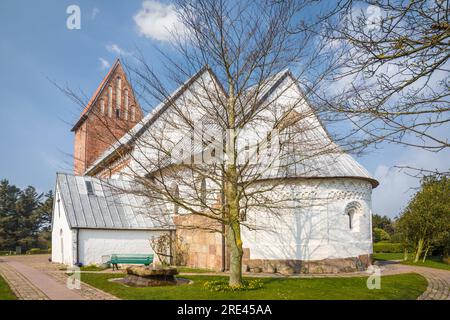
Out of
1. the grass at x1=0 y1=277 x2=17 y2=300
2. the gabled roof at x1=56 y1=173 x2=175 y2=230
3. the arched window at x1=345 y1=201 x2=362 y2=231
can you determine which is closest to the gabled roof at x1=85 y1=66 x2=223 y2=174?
the grass at x1=0 y1=277 x2=17 y2=300

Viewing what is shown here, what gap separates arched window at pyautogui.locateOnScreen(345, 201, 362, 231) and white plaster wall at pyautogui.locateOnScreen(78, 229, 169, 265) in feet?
30.9

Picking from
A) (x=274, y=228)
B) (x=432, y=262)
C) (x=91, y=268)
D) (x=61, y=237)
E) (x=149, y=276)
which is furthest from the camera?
(x=432, y=262)

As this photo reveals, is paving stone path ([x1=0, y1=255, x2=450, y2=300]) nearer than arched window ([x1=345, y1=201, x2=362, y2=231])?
Yes

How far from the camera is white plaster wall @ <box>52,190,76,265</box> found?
19281 millimetres

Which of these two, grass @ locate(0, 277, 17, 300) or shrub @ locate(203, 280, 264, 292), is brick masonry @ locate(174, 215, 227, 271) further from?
grass @ locate(0, 277, 17, 300)

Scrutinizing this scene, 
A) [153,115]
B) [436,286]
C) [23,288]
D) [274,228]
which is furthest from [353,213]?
[23,288]

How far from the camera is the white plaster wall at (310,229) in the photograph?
16.5m

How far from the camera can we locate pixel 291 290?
448 inches

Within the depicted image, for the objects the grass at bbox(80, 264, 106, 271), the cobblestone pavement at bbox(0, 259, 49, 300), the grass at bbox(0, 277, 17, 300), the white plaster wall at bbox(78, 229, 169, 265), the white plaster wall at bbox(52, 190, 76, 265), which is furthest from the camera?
the white plaster wall at bbox(52, 190, 76, 265)

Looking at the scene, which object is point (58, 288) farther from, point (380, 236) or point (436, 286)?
point (380, 236)

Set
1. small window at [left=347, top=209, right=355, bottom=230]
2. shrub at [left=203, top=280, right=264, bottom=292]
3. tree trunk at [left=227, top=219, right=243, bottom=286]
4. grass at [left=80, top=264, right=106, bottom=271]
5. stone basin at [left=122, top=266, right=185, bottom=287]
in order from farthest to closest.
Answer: small window at [left=347, top=209, right=355, bottom=230] < grass at [left=80, top=264, right=106, bottom=271] < stone basin at [left=122, top=266, right=185, bottom=287] < tree trunk at [left=227, top=219, right=243, bottom=286] < shrub at [left=203, top=280, right=264, bottom=292]

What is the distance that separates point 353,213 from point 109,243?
11.5 metres
